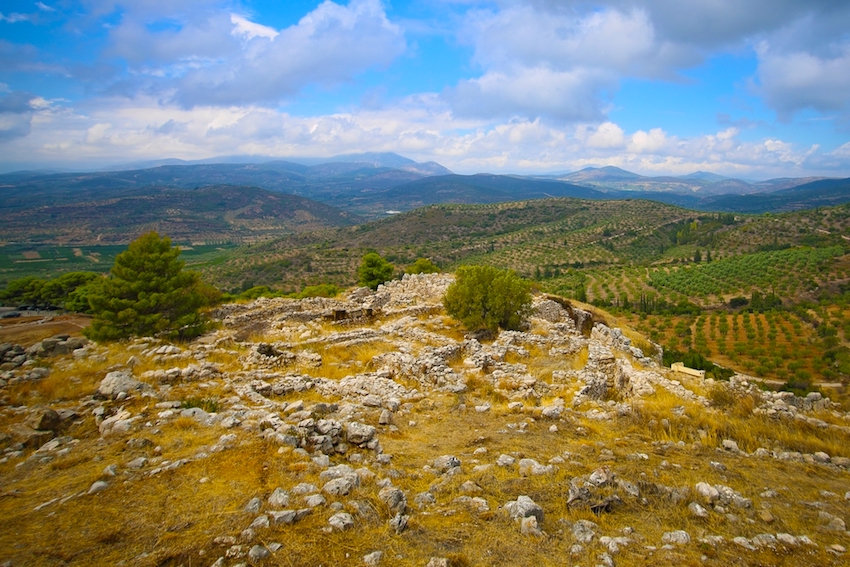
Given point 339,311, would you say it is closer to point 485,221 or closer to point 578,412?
point 578,412

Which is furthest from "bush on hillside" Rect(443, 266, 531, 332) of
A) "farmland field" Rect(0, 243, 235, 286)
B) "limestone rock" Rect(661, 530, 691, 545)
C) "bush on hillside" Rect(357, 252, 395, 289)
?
"farmland field" Rect(0, 243, 235, 286)

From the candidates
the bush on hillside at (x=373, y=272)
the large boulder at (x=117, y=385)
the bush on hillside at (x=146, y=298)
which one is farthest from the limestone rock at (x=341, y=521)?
the bush on hillside at (x=373, y=272)

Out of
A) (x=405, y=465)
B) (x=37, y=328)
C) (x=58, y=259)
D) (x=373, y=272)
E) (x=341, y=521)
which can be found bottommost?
(x=58, y=259)

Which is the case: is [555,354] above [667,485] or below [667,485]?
below

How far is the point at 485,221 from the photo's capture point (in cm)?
19212

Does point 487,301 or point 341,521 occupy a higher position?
point 341,521

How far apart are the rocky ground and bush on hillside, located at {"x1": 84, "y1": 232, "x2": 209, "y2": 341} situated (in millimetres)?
2867

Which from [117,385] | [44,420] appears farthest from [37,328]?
[44,420]

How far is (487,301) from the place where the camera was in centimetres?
2095

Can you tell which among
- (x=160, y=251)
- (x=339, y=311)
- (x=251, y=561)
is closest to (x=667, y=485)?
(x=251, y=561)

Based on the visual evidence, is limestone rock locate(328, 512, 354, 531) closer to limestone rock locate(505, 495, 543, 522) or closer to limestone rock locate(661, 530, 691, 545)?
limestone rock locate(505, 495, 543, 522)

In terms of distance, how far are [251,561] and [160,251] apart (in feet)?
57.1

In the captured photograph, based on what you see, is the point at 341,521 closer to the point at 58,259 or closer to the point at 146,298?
the point at 146,298

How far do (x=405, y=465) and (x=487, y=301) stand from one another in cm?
1386
